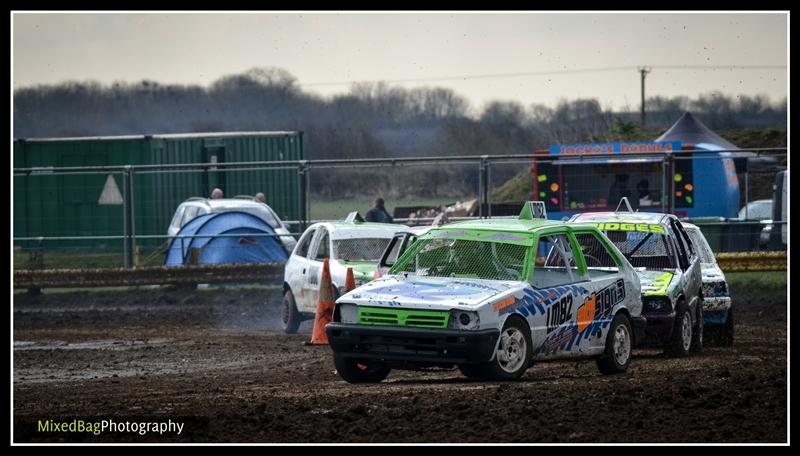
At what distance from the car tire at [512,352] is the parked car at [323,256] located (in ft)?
21.1

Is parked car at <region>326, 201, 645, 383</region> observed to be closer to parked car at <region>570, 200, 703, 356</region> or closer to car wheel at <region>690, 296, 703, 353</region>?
parked car at <region>570, 200, 703, 356</region>

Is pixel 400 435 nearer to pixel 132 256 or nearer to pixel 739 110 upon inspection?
pixel 132 256

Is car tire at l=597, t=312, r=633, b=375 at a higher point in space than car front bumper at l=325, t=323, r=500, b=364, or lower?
lower

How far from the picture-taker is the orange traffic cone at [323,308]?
1681 cm

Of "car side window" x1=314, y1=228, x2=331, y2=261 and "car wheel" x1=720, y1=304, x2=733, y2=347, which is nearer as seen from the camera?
"car wheel" x1=720, y1=304, x2=733, y2=347

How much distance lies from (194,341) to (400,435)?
925 centimetres

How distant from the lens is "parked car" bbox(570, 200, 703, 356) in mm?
14430

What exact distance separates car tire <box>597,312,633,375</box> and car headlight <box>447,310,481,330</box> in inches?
74.4

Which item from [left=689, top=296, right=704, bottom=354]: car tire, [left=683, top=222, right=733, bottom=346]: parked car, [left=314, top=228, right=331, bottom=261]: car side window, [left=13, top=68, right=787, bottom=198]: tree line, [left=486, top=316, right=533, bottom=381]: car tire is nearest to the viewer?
[left=486, top=316, right=533, bottom=381]: car tire

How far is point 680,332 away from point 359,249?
5.51 m

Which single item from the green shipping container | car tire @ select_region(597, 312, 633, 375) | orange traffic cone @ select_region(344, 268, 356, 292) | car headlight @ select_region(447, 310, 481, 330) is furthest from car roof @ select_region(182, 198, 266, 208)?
car headlight @ select_region(447, 310, 481, 330)

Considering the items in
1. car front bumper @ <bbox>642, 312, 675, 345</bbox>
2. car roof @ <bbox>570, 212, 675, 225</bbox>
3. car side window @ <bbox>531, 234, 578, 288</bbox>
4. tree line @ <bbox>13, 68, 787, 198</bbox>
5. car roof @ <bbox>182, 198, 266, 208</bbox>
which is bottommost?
car front bumper @ <bbox>642, 312, 675, 345</bbox>

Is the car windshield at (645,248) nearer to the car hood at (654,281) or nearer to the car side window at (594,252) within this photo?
the car hood at (654,281)

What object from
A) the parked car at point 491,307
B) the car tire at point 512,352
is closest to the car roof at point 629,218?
the parked car at point 491,307
